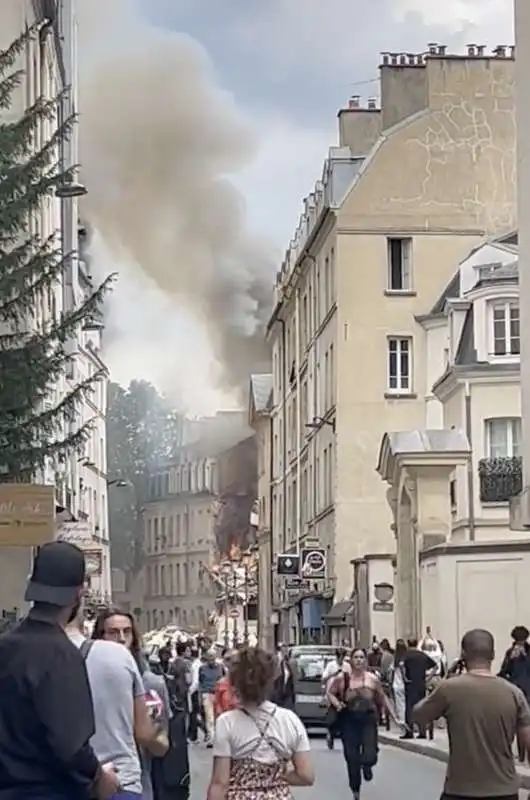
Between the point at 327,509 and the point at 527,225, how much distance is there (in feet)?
89.4

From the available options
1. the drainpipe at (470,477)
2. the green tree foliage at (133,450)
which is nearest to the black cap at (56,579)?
the drainpipe at (470,477)

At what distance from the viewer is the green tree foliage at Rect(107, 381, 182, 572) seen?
9556cm

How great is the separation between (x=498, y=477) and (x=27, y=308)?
2275cm

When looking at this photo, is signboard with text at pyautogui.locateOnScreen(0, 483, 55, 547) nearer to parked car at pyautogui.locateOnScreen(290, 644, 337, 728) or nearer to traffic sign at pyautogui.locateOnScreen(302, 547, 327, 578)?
parked car at pyautogui.locateOnScreen(290, 644, 337, 728)

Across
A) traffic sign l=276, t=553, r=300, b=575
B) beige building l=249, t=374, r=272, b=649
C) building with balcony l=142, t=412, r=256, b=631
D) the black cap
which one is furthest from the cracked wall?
the black cap

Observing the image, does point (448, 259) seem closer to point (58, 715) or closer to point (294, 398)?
point (294, 398)

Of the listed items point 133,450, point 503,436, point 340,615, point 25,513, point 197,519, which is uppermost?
point 133,450

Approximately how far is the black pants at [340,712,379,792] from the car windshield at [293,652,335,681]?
1487 cm

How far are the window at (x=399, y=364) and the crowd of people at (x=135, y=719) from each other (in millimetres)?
40643

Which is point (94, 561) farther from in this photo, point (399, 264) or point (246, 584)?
point (246, 584)

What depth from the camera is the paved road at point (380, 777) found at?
19516 mm

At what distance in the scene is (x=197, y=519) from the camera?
101 meters

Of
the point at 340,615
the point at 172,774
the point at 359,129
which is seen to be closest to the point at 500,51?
the point at 359,129

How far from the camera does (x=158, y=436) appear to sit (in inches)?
3910
